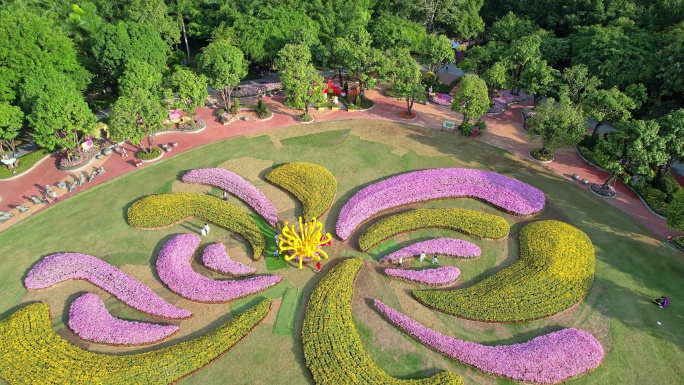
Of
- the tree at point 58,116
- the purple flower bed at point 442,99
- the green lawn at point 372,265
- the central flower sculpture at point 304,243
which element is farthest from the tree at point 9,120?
the purple flower bed at point 442,99

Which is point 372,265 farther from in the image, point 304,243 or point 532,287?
point 532,287

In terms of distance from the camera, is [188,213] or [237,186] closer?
[188,213]

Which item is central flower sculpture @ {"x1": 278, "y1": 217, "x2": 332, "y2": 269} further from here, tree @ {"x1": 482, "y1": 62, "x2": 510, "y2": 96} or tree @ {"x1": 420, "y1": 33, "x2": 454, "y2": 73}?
tree @ {"x1": 420, "y1": 33, "x2": 454, "y2": 73}

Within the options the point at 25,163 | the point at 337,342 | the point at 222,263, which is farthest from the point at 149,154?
the point at 337,342

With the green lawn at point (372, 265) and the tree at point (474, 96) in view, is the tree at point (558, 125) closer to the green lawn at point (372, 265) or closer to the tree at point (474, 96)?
the green lawn at point (372, 265)

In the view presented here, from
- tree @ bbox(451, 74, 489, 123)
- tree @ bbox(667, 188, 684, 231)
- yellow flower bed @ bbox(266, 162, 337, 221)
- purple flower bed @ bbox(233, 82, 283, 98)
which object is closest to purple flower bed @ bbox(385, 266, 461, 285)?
yellow flower bed @ bbox(266, 162, 337, 221)
